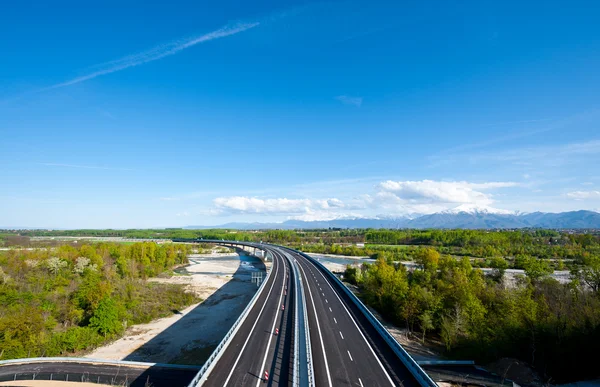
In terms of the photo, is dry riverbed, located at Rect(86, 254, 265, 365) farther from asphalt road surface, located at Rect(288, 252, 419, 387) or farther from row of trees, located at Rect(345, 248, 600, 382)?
row of trees, located at Rect(345, 248, 600, 382)

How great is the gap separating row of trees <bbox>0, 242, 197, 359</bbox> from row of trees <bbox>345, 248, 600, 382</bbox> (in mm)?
52933

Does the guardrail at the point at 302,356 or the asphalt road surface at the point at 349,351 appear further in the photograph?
the asphalt road surface at the point at 349,351

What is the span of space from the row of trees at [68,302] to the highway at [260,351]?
2808 cm

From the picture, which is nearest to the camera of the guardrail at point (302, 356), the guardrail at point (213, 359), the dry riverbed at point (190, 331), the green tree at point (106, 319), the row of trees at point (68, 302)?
the guardrail at point (213, 359)

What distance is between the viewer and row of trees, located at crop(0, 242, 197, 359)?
134 ft

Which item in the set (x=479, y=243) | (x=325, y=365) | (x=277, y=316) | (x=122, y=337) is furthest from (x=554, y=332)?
(x=479, y=243)

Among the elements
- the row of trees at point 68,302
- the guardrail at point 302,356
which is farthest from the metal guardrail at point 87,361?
the guardrail at point 302,356

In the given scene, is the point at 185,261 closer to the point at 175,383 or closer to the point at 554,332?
the point at 175,383

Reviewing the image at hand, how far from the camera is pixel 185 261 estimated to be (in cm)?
13600

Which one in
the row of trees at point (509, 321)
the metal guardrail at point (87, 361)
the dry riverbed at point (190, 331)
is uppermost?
the row of trees at point (509, 321)

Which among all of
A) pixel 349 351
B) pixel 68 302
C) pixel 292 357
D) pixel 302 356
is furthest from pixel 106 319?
pixel 349 351

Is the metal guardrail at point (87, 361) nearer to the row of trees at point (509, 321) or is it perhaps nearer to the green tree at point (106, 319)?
the green tree at point (106, 319)

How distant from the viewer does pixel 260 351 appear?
3041 cm

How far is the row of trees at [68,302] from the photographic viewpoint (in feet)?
134
